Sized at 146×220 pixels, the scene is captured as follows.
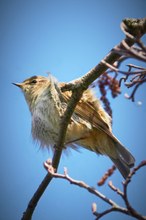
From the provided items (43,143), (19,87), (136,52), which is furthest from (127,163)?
(136,52)

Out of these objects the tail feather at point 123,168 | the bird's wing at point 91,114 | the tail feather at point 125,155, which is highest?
the bird's wing at point 91,114

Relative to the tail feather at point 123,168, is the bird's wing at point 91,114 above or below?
above

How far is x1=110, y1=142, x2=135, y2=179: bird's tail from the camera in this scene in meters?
5.34

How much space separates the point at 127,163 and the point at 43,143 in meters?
1.46

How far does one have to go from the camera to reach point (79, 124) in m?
5.36

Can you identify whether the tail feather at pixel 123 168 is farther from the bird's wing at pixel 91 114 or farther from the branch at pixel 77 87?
the branch at pixel 77 87

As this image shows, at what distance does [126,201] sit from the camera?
2049 mm

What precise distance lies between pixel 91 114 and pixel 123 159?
2.87ft

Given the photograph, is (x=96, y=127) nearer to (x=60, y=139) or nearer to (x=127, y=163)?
(x=127, y=163)

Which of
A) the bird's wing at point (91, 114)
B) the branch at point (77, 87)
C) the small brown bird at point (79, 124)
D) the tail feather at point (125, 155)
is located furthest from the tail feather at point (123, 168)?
the branch at point (77, 87)

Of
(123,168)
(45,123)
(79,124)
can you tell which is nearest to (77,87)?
(79,124)

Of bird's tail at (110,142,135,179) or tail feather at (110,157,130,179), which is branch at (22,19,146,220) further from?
tail feather at (110,157,130,179)

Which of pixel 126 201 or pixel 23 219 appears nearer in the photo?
pixel 126 201

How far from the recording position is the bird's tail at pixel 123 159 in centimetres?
534
